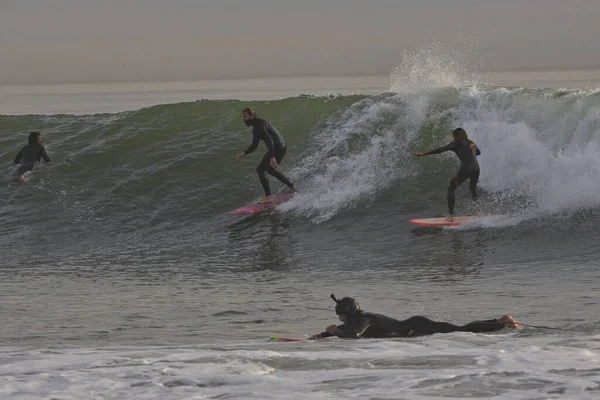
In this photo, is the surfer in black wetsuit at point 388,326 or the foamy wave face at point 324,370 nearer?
the foamy wave face at point 324,370

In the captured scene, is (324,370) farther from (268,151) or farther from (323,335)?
(268,151)

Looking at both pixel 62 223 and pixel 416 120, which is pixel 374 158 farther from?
pixel 62 223

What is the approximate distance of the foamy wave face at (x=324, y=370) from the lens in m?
6.34

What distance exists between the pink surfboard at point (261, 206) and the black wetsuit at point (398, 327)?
800 centimetres

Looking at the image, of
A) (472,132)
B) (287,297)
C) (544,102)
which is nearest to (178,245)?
(287,297)

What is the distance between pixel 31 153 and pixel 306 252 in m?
8.35

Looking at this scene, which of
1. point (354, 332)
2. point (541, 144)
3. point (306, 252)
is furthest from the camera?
point (541, 144)

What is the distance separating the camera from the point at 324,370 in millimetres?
6895

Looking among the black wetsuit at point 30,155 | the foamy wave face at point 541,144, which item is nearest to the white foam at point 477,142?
the foamy wave face at point 541,144

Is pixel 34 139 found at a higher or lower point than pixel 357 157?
higher

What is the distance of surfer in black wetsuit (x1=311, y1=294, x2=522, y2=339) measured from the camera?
8.05 meters

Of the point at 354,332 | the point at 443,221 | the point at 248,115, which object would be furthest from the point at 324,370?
the point at 248,115

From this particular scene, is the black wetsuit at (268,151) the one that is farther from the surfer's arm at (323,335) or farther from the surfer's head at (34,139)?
the surfer's arm at (323,335)

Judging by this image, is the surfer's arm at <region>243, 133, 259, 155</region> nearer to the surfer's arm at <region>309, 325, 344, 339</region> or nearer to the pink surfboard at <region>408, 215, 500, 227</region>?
the pink surfboard at <region>408, 215, 500, 227</region>
